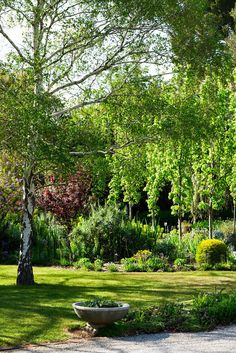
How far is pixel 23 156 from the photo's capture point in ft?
40.6

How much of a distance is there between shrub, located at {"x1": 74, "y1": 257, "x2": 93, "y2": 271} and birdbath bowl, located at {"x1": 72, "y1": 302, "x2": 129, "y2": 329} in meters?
7.88

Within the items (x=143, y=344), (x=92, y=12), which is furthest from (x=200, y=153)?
(x=143, y=344)

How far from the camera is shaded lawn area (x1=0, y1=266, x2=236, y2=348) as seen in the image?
950cm

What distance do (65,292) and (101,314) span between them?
409 centimetres

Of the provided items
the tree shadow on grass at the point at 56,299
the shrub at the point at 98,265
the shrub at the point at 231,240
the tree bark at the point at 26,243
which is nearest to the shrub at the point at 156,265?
the shrub at the point at 98,265

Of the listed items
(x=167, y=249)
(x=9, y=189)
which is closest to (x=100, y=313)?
(x=167, y=249)

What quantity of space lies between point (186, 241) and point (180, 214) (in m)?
2.34

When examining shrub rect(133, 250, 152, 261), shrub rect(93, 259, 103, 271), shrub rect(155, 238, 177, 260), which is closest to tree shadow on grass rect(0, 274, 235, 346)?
shrub rect(93, 259, 103, 271)

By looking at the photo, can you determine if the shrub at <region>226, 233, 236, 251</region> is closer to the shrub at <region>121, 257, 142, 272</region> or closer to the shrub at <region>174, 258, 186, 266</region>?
the shrub at <region>174, 258, 186, 266</region>

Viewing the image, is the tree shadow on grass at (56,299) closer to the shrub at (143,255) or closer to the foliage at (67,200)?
the shrub at (143,255)

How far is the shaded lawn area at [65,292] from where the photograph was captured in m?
9.50

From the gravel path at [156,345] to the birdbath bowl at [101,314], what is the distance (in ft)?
0.97

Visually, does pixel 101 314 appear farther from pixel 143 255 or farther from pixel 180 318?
pixel 143 255

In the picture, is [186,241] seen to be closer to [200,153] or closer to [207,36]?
[200,153]
